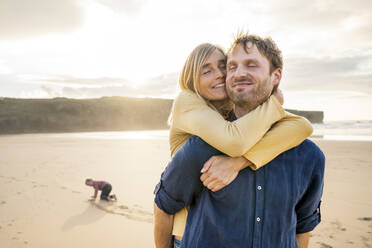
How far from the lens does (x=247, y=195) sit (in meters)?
1.40

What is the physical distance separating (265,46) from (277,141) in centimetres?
65

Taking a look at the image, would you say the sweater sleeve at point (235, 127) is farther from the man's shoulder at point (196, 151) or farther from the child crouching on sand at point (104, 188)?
the child crouching on sand at point (104, 188)

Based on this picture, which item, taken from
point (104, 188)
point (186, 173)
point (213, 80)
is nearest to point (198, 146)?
point (186, 173)

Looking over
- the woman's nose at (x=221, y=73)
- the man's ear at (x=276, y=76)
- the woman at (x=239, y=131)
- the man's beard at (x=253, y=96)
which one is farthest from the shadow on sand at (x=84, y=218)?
the man's ear at (x=276, y=76)

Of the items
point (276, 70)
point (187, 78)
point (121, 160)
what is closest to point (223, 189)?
point (276, 70)

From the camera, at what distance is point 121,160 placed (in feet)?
40.2

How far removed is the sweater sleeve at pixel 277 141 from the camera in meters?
1.44

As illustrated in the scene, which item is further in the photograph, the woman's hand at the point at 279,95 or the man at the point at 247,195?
the woman's hand at the point at 279,95

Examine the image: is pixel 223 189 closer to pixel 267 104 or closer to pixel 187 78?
pixel 267 104

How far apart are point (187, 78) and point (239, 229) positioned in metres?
1.44

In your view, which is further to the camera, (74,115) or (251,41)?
(74,115)

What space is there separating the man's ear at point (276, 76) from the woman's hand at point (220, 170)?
0.65m

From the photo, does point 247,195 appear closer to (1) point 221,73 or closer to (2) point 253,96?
(2) point 253,96

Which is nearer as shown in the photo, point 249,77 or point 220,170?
point 220,170
